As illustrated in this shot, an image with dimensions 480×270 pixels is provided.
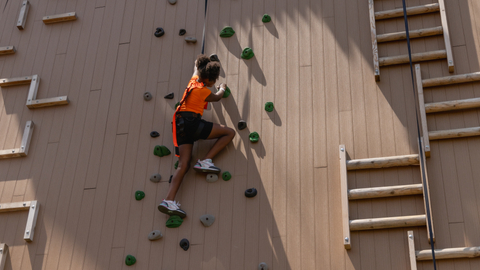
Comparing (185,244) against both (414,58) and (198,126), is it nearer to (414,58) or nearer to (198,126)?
(198,126)

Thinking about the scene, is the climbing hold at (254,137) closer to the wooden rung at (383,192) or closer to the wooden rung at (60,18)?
the wooden rung at (383,192)

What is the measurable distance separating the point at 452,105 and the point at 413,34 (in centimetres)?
82

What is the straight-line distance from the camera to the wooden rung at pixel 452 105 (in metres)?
4.78

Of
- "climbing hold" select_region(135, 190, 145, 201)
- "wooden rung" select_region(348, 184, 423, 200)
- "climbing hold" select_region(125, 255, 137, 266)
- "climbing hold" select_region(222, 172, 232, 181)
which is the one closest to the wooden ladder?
"wooden rung" select_region(348, 184, 423, 200)

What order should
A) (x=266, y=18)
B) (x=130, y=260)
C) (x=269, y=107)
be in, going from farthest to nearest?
(x=266, y=18)
(x=269, y=107)
(x=130, y=260)

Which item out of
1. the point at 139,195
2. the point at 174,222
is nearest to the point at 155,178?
the point at 139,195

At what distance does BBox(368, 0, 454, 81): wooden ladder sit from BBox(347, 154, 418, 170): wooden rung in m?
0.82

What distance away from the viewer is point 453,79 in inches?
194

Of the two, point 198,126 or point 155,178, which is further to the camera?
point 155,178

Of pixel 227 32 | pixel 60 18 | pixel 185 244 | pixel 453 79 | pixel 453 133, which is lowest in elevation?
pixel 185 244

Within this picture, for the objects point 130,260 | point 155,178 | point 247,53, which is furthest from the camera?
point 247,53

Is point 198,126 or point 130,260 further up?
point 198,126

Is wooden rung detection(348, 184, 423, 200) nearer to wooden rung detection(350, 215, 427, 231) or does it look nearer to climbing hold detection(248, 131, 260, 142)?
wooden rung detection(350, 215, 427, 231)

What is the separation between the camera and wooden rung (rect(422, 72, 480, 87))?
490cm
